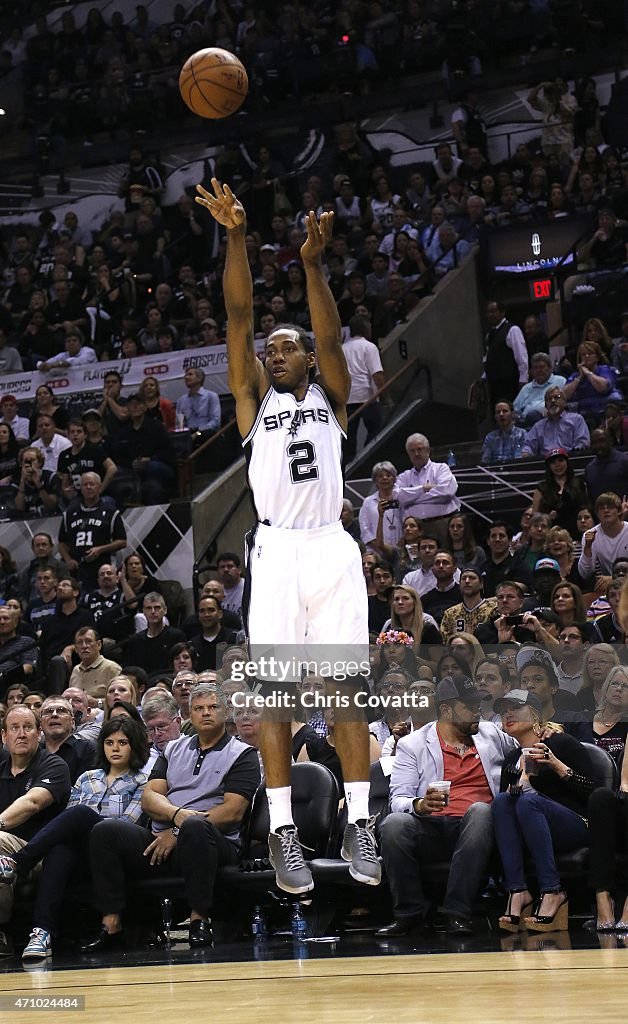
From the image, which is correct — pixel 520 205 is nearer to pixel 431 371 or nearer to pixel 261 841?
pixel 431 371

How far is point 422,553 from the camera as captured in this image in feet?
36.6

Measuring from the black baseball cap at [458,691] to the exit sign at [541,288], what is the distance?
31.3 ft

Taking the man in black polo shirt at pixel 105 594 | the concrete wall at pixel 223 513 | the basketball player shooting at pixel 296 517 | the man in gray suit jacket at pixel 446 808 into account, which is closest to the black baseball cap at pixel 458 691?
the man in gray suit jacket at pixel 446 808

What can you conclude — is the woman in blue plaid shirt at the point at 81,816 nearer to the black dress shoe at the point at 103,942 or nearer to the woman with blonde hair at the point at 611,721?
the black dress shoe at the point at 103,942

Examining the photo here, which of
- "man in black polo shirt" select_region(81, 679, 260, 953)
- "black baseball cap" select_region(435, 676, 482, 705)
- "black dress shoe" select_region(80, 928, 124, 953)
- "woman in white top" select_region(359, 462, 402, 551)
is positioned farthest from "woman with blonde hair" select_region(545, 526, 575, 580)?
"black dress shoe" select_region(80, 928, 124, 953)

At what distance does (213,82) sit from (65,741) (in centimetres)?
406

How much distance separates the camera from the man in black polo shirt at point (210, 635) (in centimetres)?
1070

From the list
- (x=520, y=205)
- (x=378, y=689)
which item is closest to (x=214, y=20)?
(x=520, y=205)

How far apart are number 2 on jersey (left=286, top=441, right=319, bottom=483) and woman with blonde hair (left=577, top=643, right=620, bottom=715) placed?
262 centimetres

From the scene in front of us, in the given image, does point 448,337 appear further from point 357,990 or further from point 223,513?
point 357,990

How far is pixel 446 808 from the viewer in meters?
7.65

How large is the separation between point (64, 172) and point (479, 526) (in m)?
12.9

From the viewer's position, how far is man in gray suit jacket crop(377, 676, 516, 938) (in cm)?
716

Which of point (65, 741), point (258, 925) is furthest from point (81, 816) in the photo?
point (258, 925)
